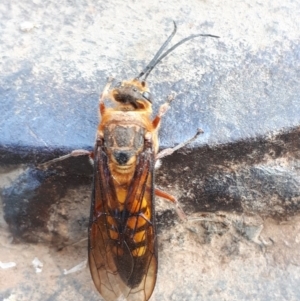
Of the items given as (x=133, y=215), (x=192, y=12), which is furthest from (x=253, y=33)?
(x=133, y=215)

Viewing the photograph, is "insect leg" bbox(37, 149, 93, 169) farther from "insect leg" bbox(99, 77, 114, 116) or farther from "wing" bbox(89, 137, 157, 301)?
"insect leg" bbox(99, 77, 114, 116)

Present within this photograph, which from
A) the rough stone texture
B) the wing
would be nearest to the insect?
the wing

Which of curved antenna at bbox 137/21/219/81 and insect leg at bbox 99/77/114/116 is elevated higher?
curved antenna at bbox 137/21/219/81

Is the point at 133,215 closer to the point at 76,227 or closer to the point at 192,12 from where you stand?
the point at 76,227

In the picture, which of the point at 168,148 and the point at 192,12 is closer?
the point at 168,148

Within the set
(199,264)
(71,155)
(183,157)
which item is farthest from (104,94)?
(199,264)

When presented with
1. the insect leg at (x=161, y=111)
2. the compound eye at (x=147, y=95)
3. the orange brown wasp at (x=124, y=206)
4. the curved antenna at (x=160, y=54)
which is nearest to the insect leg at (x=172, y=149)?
the orange brown wasp at (x=124, y=206)

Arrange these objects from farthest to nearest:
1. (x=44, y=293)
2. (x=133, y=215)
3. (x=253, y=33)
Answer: (x=253, y=33)
(x=44, y=293)
(x=133, y=215)

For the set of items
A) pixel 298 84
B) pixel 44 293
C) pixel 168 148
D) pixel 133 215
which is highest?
pixel 298 84
